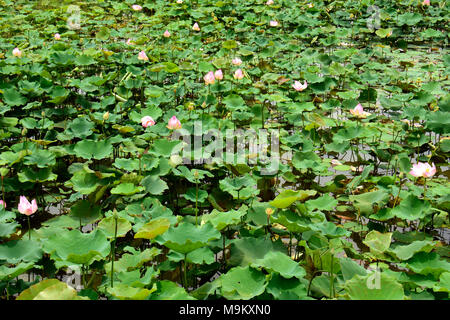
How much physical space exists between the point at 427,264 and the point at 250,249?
63cm

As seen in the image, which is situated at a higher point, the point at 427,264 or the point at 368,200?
the point at 427,264

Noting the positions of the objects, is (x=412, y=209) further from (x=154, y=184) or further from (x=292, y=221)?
(x=154, y=184)

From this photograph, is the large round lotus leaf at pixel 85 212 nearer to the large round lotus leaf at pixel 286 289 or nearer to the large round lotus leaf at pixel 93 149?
the large round lotus leaf at pixel 93 149

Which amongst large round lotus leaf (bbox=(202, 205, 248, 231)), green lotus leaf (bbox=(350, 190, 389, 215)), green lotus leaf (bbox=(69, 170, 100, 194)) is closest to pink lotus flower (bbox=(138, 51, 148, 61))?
green lotus leaf (bbox=(69, 170, 100, 194))

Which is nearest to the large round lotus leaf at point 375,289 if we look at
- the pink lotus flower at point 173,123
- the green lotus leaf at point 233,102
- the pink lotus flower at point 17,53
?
the pink lotus flower at point 173,123

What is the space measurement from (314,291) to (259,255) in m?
0.25

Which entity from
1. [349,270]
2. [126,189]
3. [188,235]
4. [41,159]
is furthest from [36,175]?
[349,270]

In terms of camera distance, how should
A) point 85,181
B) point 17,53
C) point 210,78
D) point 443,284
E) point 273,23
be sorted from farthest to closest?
point 273,23 < point 17,53 < point 210,78 < point 85,181 < point 443,284

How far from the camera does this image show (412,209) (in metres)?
2.04

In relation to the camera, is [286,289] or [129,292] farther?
[286,289]

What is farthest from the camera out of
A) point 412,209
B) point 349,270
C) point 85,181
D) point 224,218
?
point 85,181

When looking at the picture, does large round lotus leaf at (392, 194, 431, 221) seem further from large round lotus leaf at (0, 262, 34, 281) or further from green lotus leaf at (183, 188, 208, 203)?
large round lotus leaf at (0, 262, 34, 281)

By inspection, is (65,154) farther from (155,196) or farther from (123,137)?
(155,196)

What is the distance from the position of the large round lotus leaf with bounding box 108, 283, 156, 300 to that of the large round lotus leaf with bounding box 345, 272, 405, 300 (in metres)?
0.60
